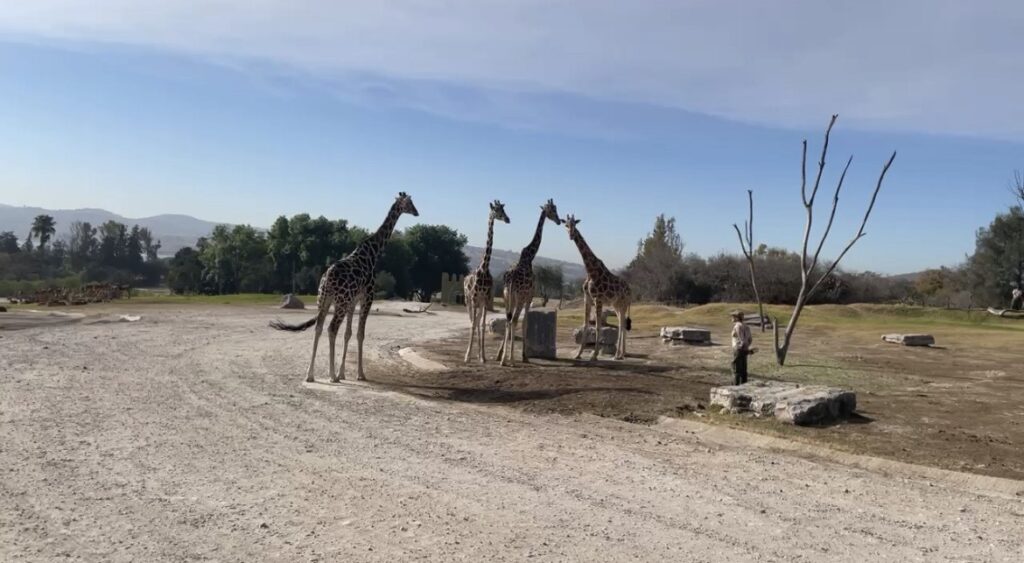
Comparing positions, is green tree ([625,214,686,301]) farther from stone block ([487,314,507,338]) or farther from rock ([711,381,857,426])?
rock ([711,381,857,426])

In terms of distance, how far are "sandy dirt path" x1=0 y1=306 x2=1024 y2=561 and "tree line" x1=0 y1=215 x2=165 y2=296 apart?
300ft

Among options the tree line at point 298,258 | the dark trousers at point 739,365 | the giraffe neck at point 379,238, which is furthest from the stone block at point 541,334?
the tree line at point 298,258

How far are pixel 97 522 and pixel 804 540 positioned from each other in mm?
6035

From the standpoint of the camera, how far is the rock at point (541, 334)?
19.6 metres

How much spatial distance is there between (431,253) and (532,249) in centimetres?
5884

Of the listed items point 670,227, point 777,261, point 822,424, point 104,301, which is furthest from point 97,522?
point 670,227

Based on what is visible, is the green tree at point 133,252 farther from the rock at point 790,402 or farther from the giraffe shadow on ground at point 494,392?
the rock at point 790,402

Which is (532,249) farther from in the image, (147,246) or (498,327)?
(147,246)

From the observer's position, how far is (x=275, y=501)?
7051mm

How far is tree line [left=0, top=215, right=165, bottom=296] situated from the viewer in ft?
309

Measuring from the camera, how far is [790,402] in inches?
448

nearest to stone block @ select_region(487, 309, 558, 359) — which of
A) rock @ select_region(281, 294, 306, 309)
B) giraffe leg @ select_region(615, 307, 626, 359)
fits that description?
giraffe leg @ select_region(615, 307, 626, 359)

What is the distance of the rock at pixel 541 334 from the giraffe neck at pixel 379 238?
A: 448 centimetres

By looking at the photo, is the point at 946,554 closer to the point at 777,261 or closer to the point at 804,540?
the point at 804,540
